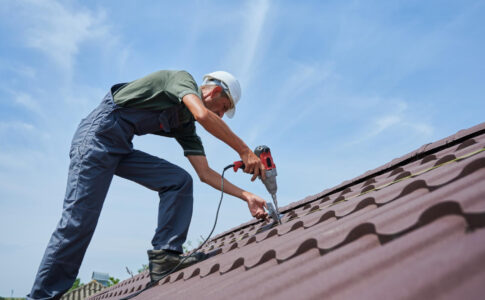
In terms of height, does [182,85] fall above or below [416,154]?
above

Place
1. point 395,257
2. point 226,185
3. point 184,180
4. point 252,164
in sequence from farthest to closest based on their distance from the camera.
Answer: point 226,185
point 184,180
point 252,164
point 395,257

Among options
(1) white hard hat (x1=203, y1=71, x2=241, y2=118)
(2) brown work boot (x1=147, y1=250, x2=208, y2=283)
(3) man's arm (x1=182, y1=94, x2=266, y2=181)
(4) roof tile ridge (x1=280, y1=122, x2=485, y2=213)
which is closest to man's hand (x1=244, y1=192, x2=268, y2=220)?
(3) man's arm (x1=182, y1=94, x2=266, y2=181)

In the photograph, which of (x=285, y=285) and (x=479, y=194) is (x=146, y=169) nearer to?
(x=285, y=285)

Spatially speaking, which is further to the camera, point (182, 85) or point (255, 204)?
point (255, 204)

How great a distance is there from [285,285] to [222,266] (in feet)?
3.09

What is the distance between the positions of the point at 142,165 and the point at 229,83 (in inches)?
33.9

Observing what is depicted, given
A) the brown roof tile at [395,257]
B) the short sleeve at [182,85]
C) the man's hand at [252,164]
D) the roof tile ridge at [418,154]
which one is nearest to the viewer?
the brown roof tile at [395,257]

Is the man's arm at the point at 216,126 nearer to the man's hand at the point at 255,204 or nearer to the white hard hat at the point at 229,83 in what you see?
the man's hand at the point at 255,204

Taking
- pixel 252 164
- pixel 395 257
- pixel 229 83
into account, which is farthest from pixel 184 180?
pixel 395 257

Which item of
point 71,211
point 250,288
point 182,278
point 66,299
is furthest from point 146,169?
point 66,299

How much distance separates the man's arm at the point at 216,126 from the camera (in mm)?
2393

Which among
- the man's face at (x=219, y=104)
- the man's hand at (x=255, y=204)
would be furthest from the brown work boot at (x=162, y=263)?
the man's face at (x=219, y=104)

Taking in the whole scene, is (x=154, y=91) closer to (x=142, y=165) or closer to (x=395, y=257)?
(x=142, y=165)

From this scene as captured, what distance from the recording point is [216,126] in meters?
2.42
